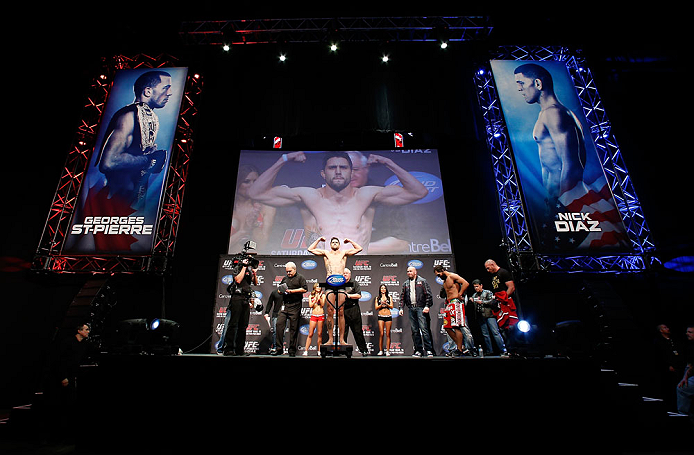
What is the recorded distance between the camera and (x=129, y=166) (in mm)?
8992

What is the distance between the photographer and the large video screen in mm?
9836

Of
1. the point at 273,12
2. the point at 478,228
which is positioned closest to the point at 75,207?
the point at 273,12

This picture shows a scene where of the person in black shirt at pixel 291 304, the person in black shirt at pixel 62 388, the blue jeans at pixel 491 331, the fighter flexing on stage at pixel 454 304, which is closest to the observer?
the person in black shirt at pixel 62 388

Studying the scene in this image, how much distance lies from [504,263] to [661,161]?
15.8 feet

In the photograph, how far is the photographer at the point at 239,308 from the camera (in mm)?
5621

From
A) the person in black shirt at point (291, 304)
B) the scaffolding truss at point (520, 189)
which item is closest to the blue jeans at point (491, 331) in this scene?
the scaffolding truss at point (520, 189)

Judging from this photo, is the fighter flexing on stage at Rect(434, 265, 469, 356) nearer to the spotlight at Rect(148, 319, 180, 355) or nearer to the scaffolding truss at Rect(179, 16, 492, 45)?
the spotlight at Rect(148, 319, 180, 355)

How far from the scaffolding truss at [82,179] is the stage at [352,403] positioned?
4594 millimetres

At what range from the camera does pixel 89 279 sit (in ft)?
26.6

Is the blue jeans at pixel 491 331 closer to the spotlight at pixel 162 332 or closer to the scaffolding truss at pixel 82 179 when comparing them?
the spotlight at pixel 162 332

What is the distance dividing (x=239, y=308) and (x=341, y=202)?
5352 mm

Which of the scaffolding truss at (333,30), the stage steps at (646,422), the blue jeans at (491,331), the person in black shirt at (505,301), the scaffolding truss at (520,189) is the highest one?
the scaffolding truss at (333,30)

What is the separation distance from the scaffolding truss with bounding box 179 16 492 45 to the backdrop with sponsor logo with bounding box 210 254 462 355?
254 inches

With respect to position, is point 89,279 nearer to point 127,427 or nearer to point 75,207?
point 75,207
